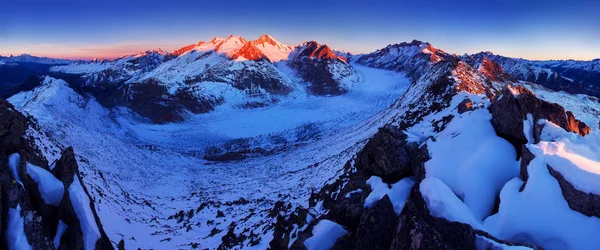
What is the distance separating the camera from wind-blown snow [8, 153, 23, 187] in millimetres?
11703

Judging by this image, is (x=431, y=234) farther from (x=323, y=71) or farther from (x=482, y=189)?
(x=323, y=71)

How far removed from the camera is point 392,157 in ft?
52.1

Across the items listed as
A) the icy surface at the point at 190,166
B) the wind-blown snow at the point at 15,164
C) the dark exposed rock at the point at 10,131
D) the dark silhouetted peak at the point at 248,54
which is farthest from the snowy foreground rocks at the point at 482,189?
the dark silhouetted peak at the point at 248,54

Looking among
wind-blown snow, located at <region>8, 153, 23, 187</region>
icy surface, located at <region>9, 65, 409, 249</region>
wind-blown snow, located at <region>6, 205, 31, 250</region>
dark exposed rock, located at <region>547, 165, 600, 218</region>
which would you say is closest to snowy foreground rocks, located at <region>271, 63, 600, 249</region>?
dark exposed rock, located at <region>547, 165, 600, 218</region>

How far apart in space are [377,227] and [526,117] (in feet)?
30.7

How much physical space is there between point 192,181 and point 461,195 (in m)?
37.7

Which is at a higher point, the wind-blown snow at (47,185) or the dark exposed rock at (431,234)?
the dark exposed rock at (431,234)

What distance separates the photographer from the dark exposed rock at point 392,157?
49.5 feet

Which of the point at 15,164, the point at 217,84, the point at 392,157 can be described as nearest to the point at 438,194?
the point at 392,157

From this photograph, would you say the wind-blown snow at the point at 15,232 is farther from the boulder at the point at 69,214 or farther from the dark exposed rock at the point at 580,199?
the dark exposed rock at the point at 580,199

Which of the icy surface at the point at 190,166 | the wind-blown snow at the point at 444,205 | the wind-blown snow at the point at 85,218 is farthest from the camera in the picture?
the icy surface at the point at 190,166

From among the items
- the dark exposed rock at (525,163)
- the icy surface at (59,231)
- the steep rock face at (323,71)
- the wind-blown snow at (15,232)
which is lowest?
the icy surface at (59,231)

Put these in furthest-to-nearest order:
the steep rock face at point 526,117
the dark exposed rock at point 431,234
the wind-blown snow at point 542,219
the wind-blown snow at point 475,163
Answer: the steep rock face at point 526,117, the wind-blown snow at point 475,163, the wind-blown snow at point 542,219, the dark exposed rock at point 431,234

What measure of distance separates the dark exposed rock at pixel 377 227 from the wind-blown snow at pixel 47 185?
1272 cm
